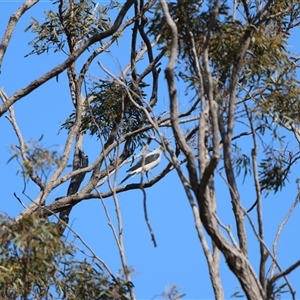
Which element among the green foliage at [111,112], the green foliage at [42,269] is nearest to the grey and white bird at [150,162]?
the green foliage at [111,112]

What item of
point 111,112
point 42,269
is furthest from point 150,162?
point 42,269

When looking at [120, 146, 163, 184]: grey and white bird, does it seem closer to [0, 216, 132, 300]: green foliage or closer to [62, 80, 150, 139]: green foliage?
[62, 80, 150, 139]: green foliage

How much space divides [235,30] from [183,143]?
58.5 inches

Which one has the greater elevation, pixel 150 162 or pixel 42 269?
pixel 150 162

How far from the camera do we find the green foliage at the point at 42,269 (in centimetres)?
687

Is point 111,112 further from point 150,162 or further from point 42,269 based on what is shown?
point 42,269

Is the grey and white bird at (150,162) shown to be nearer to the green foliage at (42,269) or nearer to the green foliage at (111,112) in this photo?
the green foliage at (111,112)

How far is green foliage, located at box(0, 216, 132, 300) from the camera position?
271 inches

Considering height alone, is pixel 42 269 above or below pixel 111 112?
below

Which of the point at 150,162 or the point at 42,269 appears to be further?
the point at 150,162

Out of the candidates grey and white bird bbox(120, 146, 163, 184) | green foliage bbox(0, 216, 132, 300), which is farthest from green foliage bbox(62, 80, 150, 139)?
green foliage bbox(0, 216, 132, 300)

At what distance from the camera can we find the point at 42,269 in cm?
716

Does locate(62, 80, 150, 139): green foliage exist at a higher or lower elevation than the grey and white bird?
higher

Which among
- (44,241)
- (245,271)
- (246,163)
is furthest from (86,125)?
(245,271)
